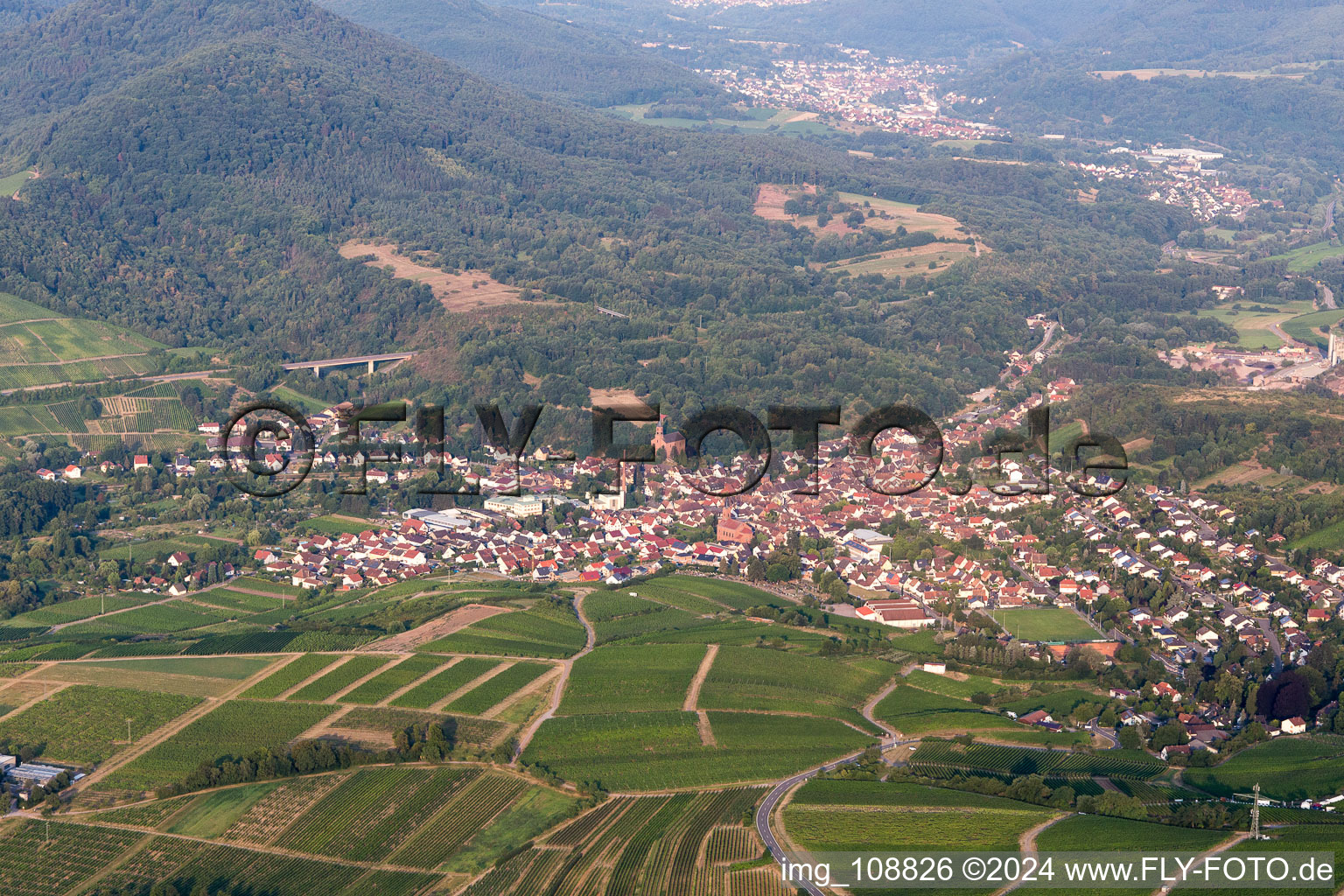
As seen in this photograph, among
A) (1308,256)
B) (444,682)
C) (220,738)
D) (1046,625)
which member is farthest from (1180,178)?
(220,738)

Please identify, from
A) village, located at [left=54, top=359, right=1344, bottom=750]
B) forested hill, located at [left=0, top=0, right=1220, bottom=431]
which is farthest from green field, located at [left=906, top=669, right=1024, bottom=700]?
forested hill, located at [left=0, top=0, right=1220, bottom=431]

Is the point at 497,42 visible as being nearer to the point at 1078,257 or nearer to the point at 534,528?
the point at 1078,257

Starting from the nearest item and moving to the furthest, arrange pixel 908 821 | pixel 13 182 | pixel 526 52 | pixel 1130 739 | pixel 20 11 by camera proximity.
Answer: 1. pixel 908 821
2. pixel 1130 739
3. pixel 13 182
4. pixel 20 11
5. pixel 526 52

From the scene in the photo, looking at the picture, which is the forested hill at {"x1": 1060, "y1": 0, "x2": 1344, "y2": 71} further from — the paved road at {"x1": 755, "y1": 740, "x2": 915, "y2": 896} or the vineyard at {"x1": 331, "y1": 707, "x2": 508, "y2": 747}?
the vineyard at {"x1": 331, "y1": 707, "x2": 508, "y2": 747}

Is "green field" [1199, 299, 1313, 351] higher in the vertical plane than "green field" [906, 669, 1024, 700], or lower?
higher

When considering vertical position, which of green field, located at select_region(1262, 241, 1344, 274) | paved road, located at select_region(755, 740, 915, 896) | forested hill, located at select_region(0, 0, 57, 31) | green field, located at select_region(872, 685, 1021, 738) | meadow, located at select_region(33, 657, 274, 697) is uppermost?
forested hill, located at select_region(0, 0, 57, 31)

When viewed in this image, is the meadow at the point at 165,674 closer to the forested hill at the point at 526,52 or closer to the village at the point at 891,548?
the village at the point at 891,548

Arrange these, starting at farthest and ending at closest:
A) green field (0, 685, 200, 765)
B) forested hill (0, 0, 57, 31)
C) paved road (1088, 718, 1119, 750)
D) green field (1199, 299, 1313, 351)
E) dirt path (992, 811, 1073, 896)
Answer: forested hill (0, 0, 57, 31) → green field (1199, 299, 1313, 351) → paved road (1088, 718, 1119, 750) → green field (0, 685, 200, 765) → dirt path (992, 811, 1073, 896)

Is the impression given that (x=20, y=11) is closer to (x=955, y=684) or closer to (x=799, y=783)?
(x=955, y=684)

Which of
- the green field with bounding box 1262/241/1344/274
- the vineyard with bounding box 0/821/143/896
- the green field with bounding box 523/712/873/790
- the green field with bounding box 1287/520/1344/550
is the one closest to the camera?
the vineyard with bounding box 0/821/143/896
